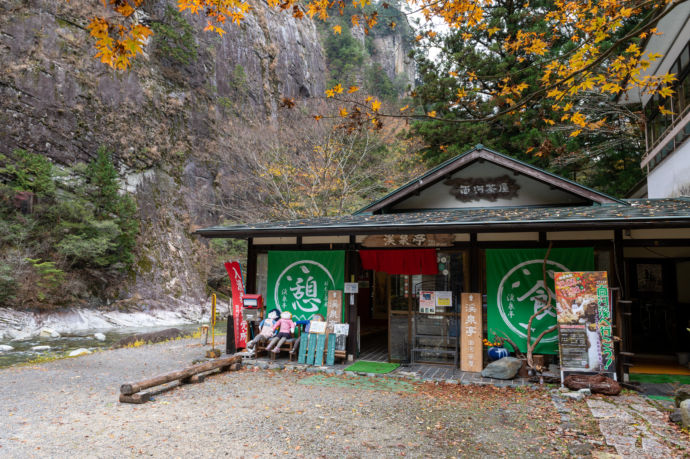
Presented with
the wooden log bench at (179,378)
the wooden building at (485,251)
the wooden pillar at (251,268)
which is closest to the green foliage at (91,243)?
the wooden pillar at (251,268)

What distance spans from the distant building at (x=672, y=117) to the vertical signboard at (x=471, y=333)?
655 cm

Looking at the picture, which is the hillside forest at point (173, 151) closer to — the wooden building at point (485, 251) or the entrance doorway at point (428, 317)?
the wooden building at point (485, 251)

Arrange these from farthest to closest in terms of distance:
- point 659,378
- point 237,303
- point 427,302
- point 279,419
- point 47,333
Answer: point 47,333 → point 237,303 → point 427,302 → point 659,378 → point 279,419

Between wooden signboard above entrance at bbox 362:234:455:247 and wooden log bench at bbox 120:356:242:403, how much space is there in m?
3.83

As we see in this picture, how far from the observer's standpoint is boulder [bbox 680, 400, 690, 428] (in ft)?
16.8

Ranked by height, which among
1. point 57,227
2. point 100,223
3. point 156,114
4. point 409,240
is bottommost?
point 409,240

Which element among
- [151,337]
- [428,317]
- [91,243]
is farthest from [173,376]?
[91,243]

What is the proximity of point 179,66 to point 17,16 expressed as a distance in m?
8.50

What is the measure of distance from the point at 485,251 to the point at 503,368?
2300 mm

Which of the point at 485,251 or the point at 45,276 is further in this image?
the point at 45,276

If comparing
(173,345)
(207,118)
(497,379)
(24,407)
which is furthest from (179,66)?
(497,379)

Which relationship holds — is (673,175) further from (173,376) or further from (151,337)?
(151,337)

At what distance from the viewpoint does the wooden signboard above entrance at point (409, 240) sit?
886cm

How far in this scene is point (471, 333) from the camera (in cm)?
849
